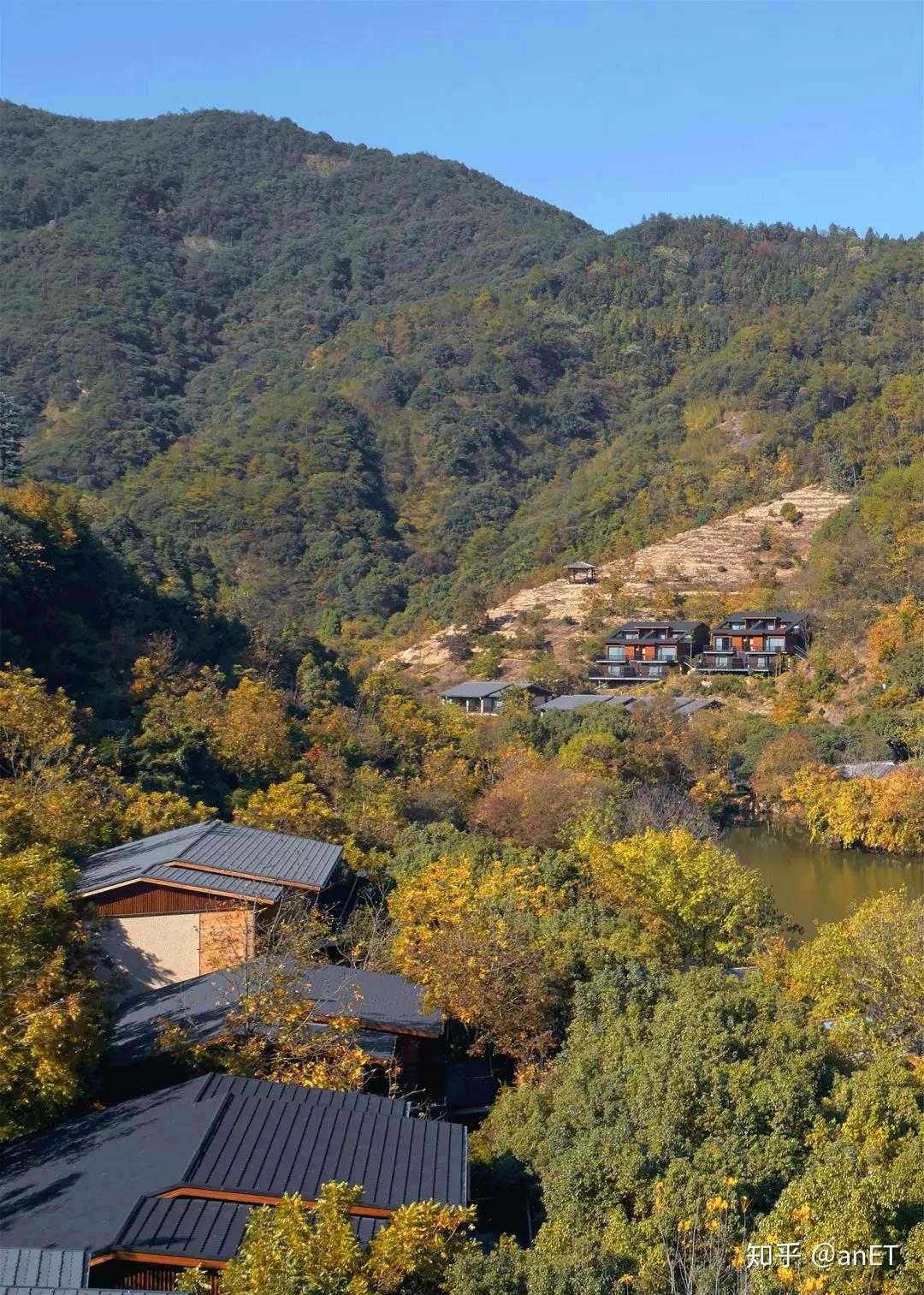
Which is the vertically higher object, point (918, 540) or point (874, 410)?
point (874, 410)

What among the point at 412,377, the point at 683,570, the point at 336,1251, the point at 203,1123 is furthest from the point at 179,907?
the point at 412,377

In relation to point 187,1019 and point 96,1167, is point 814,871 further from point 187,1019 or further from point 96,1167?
point 96,1167

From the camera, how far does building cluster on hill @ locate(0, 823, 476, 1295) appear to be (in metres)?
6.89

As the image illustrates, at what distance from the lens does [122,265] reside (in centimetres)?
10306

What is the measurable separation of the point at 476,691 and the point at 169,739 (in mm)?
22124

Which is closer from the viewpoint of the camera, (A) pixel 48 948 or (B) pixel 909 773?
(A) pixel 48 948

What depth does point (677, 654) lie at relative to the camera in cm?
4569

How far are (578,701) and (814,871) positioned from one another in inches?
537

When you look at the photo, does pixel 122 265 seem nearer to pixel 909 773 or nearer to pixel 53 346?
pixel 53 346

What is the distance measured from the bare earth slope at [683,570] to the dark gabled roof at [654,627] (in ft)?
10.9

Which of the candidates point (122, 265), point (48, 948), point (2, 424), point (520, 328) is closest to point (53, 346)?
point (122, 265)

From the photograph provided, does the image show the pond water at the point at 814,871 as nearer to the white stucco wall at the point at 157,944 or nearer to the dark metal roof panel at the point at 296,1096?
the white stucco wall at the point at 157,944

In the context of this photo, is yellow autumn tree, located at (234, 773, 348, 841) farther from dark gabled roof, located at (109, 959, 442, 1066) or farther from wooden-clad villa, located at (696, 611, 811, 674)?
wooden-clad villa, located at (696, 611, 811, 674)

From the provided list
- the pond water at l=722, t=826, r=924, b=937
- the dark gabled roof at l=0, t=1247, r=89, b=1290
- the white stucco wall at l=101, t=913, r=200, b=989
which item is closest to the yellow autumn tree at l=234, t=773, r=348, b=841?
the white stucco wall at l=101, t=913, r=200, b=989
